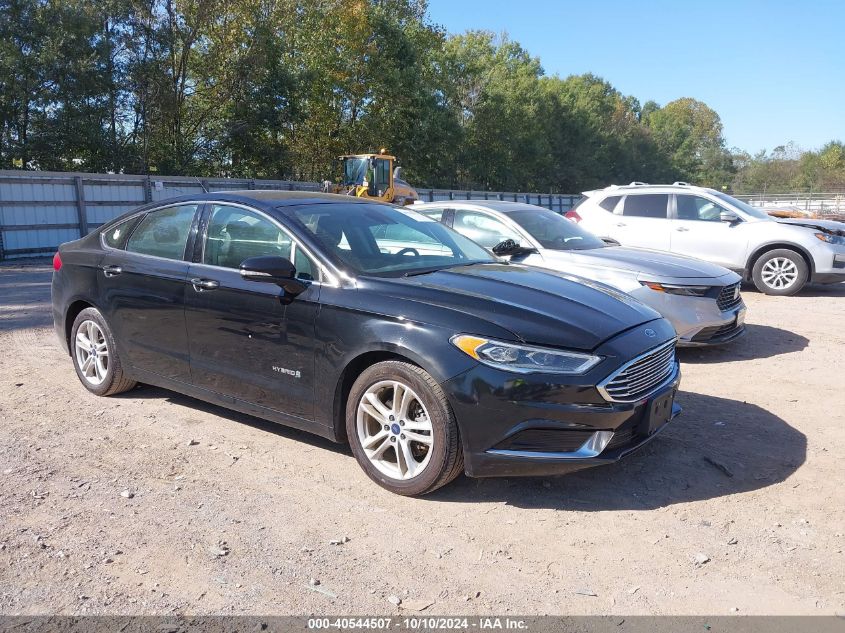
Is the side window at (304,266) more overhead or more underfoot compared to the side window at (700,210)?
more underfoot

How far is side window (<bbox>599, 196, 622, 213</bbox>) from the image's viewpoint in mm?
11320

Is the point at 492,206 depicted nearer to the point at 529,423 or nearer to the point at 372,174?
the point at 529,423

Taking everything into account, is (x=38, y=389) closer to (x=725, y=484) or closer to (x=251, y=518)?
(x=251, y=518)

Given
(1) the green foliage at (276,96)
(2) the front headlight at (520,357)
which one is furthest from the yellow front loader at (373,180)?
(2) the front headlight at (520,357)

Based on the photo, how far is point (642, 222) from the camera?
36.3 feet

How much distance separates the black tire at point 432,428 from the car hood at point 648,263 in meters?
3.89

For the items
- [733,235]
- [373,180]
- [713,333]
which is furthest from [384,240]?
[373,180]

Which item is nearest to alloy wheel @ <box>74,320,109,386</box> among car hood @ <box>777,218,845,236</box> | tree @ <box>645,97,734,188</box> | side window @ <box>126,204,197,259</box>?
side window @ <box>126,204,197,259</box>

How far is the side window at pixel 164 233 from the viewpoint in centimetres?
498

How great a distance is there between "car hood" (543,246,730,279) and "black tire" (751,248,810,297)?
13.8 feet

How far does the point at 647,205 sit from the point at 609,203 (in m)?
0.59

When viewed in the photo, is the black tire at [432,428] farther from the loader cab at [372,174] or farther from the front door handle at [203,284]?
the loader cab at [372,174]

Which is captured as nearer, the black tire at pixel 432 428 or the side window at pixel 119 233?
the black tire at pixel 432 428

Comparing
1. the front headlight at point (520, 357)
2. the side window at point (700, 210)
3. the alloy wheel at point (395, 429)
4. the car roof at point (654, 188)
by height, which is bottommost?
the alloy wheel at point (395, 429)
